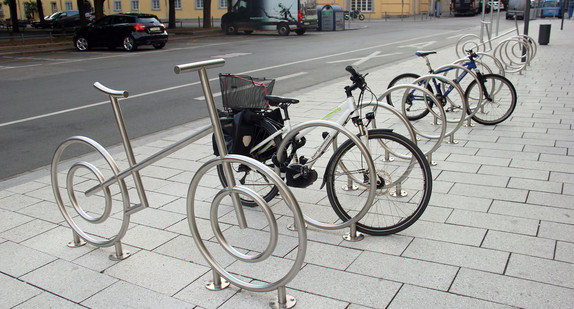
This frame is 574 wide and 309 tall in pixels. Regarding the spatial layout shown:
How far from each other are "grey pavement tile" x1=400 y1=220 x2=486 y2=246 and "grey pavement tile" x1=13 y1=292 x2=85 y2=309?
225 cm

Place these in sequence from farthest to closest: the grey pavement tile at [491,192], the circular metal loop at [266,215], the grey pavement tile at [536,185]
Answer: the grey pavement tile at [536,185]
the grey pavement tile at [491,192]
the circular metal loop at [266,215]

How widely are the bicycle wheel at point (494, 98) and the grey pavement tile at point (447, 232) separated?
10.8 ft

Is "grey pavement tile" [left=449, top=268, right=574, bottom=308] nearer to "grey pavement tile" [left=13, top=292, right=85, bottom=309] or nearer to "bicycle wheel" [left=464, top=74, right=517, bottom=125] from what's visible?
"grey pavement tile" [left=13, top=292, right=85, bottom=309]

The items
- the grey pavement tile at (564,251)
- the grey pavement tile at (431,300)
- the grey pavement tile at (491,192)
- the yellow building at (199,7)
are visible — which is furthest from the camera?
the yellow building at (199,7)

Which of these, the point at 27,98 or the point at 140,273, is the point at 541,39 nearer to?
the point at 27,98

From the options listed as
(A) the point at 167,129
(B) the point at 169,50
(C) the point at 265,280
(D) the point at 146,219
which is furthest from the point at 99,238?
(B) the point at 169,50

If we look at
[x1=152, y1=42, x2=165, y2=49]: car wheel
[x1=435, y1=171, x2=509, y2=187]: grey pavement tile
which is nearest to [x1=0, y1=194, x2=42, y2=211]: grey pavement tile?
[x1=435, y1=171, x2=509, y2=187]: grey pavement tile

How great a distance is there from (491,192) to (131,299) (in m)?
Answer: 3.11

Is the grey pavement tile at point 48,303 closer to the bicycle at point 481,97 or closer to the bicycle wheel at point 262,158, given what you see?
the bicycle wheel at point 262,158

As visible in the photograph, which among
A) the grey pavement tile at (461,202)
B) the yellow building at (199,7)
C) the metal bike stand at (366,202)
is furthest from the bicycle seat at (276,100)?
the yellow building at (199,7)

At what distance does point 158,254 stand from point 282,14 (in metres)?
27.4

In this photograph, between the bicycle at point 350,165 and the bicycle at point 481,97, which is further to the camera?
the bicycle at point 481,97

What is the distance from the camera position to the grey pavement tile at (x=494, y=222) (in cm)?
383

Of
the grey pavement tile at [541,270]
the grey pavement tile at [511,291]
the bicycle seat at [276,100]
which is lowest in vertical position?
the grey pavement tile at [511,291]
